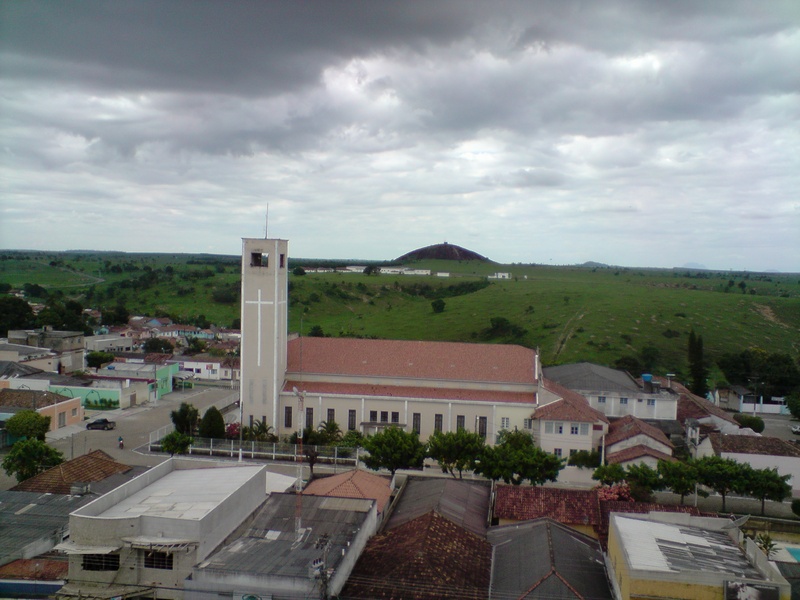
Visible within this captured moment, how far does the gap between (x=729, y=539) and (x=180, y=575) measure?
562 inches

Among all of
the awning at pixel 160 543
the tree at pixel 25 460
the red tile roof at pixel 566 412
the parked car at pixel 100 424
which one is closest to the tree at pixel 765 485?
A: the red tile roof at pixel 566 412

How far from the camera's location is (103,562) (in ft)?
49.6

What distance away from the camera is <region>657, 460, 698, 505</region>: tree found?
985 inches

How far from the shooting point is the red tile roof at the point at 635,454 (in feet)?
92.8

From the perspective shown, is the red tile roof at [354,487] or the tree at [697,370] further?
the tree at [697,370]

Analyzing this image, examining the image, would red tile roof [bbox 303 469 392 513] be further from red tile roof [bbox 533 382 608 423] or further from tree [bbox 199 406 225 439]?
red tile roof [bbox 533 382 608 423]

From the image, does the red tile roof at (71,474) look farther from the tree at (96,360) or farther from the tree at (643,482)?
the tree at (96,360)

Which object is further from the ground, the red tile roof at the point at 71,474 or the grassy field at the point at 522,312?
the grassy field at the point at 522,312

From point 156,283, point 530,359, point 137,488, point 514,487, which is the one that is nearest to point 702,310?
point 530,359

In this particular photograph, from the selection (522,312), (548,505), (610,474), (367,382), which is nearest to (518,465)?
(610,474)

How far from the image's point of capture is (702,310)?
84.8 metres

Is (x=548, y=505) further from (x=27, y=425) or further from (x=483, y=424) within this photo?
(x=27, y=425)

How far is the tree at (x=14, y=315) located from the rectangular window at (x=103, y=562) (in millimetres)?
62495

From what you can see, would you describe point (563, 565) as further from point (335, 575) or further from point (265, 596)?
point (265, 596)
